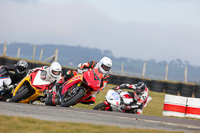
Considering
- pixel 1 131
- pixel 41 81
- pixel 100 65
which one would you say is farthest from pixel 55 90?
pixel 1 131

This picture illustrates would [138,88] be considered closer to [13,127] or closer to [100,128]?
[100,128]

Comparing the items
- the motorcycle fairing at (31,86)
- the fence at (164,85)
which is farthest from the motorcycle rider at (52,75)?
the fence at (164,85)

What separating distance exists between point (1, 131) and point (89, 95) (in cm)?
580

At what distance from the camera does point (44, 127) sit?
6.44 meters

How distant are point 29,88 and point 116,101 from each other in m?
2.62

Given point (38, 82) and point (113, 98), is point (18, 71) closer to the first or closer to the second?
point (38, 82)

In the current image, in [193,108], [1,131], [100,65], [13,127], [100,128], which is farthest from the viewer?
[193,108]

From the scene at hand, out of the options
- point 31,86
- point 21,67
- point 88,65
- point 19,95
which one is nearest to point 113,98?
point 88,65

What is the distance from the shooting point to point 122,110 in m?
12.2

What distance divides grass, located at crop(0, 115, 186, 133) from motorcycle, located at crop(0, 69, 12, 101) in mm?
5108

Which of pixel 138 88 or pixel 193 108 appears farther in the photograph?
pixel 193 108

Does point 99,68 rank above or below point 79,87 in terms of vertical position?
above

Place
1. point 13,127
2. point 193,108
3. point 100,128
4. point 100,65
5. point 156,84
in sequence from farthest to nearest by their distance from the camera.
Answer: point 156,84, point 193,108, point 100,65, point 100,128, point 13,127

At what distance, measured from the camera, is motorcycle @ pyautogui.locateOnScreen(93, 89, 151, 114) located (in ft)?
39.3
